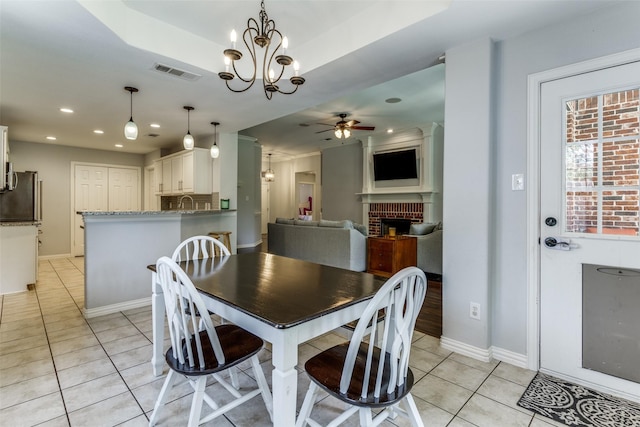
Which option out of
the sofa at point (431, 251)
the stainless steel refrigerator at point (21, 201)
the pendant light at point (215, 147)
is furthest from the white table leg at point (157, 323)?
the stainless steel refrigerator at point (21, 201)

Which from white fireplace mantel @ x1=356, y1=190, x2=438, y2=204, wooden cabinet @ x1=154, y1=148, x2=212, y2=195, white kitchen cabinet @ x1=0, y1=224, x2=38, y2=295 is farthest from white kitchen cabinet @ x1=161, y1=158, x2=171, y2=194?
white fireplace mantel @ x1=356, y1=190, x2=438, y2=204

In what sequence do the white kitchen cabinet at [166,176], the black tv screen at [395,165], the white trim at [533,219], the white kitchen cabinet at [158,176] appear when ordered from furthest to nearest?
the black tv screen at [395,165], the white kitchen cabinet at [158,176], the white kitchen cabinet at [166,176], the white trim at [533,219]

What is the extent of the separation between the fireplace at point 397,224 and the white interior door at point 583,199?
16.0 feet

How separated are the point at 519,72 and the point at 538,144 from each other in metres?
0.55

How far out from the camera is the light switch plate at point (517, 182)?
2217mm

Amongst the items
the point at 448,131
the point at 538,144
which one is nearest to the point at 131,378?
the point at 448,131

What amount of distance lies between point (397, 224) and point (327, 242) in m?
2.69

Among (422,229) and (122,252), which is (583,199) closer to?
(422,229)

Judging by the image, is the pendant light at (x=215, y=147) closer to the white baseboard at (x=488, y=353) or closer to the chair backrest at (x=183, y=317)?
the chair backrest at (x=183, y=317)

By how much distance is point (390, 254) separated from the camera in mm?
Answer: 4711

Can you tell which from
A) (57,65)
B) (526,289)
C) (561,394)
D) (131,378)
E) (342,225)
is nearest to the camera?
(561,394)

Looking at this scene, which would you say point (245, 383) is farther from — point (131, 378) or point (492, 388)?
point (492, 388)

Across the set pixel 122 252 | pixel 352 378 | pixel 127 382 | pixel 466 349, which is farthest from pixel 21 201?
pixel 466 349

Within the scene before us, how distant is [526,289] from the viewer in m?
2.21
